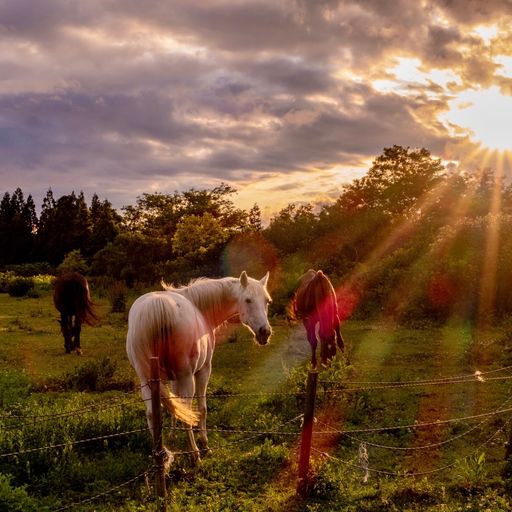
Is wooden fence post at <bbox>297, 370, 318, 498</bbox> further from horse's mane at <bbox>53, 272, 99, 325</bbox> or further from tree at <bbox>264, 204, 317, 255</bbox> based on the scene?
tree at <bbox>264, 204, 317, 255</bbox>

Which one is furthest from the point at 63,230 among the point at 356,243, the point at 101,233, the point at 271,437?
the point at 271,437

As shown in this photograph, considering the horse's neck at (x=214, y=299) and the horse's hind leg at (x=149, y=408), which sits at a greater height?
the horse's neck at (x=214, y=299)

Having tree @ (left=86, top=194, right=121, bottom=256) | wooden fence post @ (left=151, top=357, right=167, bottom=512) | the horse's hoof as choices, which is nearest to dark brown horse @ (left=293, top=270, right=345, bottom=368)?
the horse's hoof

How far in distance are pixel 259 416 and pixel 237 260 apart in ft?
71.8

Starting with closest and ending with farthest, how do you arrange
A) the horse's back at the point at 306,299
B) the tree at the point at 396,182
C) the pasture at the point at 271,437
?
the pasture at the point at 271,437 < the horse's back at the point at 306,299 < the tree at the point at 396,182

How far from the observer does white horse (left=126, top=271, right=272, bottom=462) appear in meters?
6.28

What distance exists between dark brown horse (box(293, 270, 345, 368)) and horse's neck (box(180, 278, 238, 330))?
16.9 feet

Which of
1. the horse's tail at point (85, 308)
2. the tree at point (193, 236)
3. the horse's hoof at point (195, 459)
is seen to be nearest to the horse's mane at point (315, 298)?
the horse's tail at point (85, 308)

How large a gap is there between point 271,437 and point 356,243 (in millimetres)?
23850

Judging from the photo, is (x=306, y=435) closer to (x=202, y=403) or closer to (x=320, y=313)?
(x=202, y=403)

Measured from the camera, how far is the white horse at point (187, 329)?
628 centimetres

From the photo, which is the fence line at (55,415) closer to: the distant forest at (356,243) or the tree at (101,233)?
the distant forest at (356,243)

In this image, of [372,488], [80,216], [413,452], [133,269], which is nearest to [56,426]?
[372,488]

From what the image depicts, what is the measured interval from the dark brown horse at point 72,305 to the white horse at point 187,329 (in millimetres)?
8088
